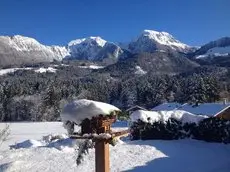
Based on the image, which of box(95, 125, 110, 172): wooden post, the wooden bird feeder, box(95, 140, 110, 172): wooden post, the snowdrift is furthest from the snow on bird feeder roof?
the snowdrift

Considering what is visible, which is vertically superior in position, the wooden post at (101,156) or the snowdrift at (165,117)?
the snowdrift at (165,117)

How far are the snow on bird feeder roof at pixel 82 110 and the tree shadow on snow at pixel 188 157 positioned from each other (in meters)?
15.7

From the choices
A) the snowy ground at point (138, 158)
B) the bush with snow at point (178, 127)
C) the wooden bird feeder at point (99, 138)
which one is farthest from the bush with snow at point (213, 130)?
the wooden bird feeder at point (99, 138)

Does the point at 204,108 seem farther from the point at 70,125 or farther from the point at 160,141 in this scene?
the point at 70,125

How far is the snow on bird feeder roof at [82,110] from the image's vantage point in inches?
269

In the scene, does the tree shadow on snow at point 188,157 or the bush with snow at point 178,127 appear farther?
the bush with snow at point 178,127

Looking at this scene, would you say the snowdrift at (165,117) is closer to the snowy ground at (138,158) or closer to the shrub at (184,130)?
the shrub at (184,130)

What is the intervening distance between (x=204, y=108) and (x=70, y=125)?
152ft

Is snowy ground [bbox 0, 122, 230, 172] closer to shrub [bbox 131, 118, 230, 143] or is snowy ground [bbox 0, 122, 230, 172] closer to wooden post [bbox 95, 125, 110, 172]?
shrub [bbox 131, 118, 230, 143]

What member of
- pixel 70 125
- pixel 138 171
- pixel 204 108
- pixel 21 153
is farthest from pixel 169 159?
pixel 204 108

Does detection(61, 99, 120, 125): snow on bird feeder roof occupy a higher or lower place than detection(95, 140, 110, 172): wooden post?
higher

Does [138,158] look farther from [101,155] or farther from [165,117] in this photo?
[101,155]

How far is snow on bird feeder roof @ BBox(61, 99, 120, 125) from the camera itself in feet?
22.4

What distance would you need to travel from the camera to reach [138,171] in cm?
2194
